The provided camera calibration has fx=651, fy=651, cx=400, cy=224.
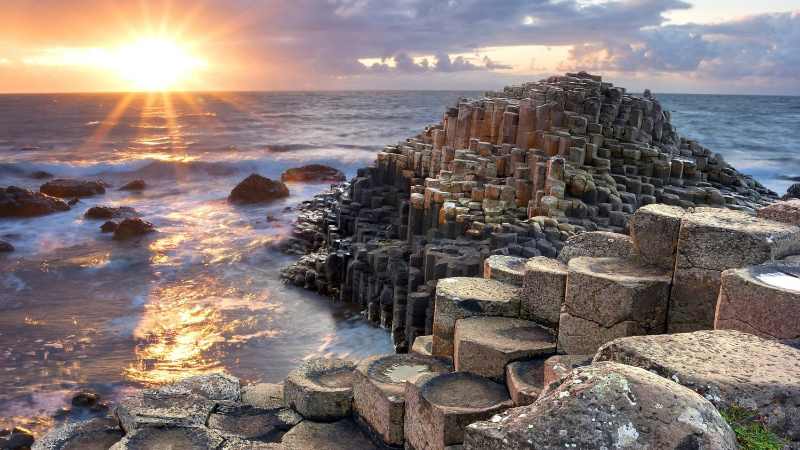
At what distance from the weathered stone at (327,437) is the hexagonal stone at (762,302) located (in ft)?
9.97

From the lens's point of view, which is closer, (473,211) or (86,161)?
(473,211)

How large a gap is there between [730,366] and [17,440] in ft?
25.7

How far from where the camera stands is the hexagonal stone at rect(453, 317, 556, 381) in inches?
212

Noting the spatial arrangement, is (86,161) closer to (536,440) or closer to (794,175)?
(794,175)

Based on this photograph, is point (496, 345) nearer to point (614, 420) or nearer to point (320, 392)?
point (320, 392)

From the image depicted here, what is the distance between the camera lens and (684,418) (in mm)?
2760

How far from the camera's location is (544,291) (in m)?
5.74

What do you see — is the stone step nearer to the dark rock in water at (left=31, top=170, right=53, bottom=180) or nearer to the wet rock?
the wet rock

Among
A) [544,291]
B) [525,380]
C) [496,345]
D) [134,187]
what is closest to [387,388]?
[496,345]

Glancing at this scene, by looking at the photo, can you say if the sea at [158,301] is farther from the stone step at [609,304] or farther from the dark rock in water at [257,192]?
the stone step at [609,304]

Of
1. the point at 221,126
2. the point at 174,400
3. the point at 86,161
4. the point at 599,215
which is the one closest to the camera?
the point at 174,400

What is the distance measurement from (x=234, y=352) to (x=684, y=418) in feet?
32.4

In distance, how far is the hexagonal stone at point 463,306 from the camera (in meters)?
6.05

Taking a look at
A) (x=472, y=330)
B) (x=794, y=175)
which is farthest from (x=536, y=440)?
(x=794, y=175)
